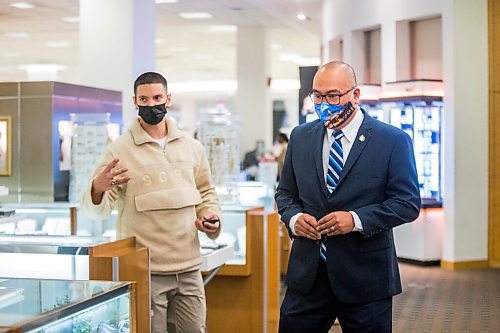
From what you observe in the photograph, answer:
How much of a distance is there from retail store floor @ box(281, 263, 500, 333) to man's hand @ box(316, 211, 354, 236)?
3874mm

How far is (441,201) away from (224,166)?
5.13m

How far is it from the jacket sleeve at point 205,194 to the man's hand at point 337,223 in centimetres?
118

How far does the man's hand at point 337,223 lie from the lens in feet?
10.5

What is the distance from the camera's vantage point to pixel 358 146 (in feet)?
11.0

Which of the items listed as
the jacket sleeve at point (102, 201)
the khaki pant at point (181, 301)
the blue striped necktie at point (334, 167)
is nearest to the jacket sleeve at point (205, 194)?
the khaki pant at point (181, 301)

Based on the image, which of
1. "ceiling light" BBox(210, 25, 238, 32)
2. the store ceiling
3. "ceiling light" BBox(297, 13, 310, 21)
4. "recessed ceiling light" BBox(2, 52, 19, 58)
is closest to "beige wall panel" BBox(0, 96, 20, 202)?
the store ceiling

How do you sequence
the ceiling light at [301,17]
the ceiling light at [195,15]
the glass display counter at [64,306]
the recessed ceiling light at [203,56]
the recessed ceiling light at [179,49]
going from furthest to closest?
the recessed ceiling light at [203,56]
the recessed ceiling light at [179,49]
the ceiling light at [301,17]
the ceiling light at [195,15]
the glass display counter at [64,306]

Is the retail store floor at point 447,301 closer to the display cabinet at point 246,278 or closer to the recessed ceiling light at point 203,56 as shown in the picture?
the display cabinet at point 246,278

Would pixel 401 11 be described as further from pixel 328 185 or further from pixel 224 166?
pixel 328 185

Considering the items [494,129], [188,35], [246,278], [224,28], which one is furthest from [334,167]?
[188,35]

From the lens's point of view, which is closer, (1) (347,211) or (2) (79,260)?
(1) (347,211)

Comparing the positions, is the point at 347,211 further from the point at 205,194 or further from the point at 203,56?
the point at 203,56

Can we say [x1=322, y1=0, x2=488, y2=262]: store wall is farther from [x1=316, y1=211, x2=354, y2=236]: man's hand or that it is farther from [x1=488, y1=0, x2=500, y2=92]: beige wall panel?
[x1=316, y1=211, x2=354, y2=236]: man's hand

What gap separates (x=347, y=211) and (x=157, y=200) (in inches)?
43.6
